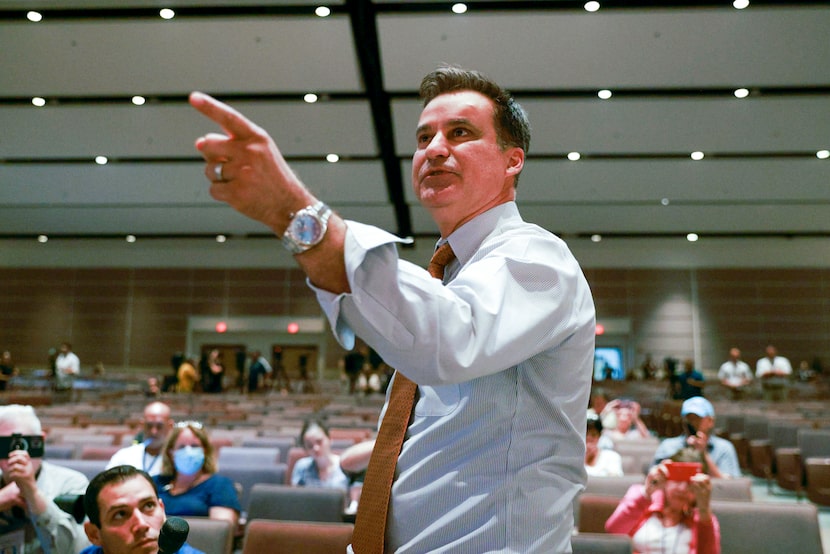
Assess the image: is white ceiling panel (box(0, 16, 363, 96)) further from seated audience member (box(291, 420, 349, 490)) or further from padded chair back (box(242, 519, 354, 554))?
padded chair back (box(242, 519, 354, 554))

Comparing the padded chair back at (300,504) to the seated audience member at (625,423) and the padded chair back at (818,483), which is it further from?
the padded chair back at (818,483)

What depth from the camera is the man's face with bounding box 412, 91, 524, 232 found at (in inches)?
44.8

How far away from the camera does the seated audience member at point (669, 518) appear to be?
289cm

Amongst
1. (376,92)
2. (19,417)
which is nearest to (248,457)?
(19,417)

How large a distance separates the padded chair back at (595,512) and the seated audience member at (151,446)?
2.53 metres

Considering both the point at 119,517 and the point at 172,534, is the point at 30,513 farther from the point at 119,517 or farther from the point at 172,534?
the point at 172,534

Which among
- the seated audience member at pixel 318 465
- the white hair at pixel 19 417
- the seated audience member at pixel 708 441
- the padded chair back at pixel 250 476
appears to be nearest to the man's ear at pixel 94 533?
the white hair at pixel 19 417

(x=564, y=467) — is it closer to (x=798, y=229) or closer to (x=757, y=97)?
(x=757, y=97)

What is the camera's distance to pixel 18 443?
8.41 ft

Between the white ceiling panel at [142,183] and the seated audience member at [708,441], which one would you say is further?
the white ceiling panel at [142,183]

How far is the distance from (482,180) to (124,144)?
646 inches

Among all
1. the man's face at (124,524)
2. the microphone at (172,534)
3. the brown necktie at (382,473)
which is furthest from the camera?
the man's face at (124,524)

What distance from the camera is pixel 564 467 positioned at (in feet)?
3.44

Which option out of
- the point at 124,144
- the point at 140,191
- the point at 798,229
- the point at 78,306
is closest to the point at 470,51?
the point at 124,144
